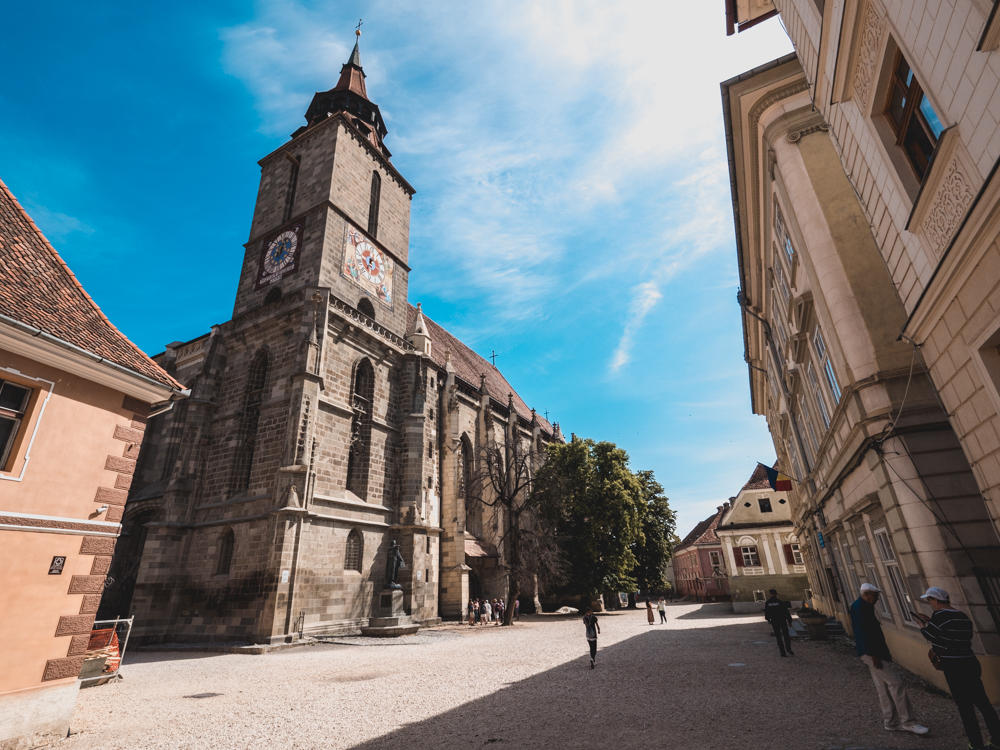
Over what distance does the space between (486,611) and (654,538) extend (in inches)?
656

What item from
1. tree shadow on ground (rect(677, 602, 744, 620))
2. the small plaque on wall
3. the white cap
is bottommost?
tree shadow on ground (rect(677, 602, 744, 620))

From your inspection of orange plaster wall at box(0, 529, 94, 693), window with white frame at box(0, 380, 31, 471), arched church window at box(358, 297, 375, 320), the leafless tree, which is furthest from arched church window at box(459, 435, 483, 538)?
window with white frame at box(0, 380, 31, 471)

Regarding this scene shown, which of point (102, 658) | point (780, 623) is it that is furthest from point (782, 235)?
point (102, 658)

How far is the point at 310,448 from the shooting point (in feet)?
60.4

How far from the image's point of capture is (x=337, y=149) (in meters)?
25.5

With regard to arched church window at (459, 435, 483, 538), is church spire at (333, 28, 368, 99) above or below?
above

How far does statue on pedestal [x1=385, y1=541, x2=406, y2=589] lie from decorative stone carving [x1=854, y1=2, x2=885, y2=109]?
19787 mm

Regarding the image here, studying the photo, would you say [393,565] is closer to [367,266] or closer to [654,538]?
[367,266]

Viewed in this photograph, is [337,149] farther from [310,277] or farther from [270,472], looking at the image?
[270,472]

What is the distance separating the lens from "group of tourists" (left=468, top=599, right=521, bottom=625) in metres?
23.5

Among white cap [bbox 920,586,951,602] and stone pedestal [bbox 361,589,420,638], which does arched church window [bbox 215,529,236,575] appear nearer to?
stone pedestal [bbox 361,589,420,638]

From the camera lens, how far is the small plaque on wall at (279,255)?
23.6 meters

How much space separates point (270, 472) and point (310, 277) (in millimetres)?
8862

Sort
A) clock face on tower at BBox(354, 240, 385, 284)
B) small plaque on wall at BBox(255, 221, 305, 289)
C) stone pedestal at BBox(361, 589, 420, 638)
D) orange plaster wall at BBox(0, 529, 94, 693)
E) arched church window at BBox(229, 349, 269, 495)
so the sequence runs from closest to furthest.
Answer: orange plaster wall at BBox(0, 529, 94, 693) < stone pedestal at BBox(361, 589, 420, 638) < arched church window at BBox(229, 349, 269, 495) < small plaque on wall at BBox(255, 221, 305, 289) < clock face on tower at BBox(354, 240, 385, 284)
